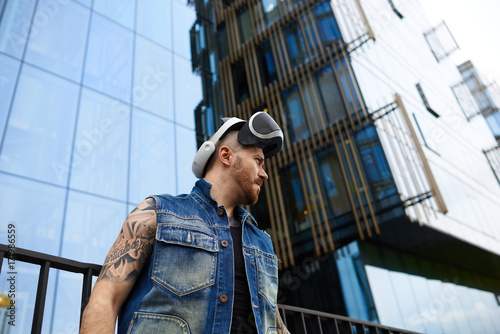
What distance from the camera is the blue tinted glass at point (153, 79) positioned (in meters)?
10.8

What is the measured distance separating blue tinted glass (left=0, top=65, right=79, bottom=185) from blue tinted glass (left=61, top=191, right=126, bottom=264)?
0.64 meters

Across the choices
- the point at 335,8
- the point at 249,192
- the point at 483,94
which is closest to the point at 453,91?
the point at 483,94

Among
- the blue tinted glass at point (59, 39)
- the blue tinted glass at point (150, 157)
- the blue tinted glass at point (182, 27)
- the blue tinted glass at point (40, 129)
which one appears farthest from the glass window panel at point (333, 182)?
the blue tinted glass at point (59, 39)

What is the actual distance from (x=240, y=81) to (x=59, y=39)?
303 inches

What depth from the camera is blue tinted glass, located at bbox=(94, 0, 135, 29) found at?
10906 mm

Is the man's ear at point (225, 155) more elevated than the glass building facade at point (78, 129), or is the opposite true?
the glass building facade at point (78, 129)

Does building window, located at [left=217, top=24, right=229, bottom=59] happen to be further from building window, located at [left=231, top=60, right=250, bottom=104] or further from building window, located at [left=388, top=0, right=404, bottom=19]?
building window, located at [left=388, top=0, right=404, bottom=19]

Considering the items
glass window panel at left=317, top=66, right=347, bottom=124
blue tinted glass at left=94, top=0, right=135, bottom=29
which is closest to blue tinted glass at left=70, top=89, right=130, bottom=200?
Answer: blue tinted glass at left=94, top=0, right=135, bottom=29

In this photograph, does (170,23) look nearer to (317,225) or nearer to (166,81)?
(166,81)

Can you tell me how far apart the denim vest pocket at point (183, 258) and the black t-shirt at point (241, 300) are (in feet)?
0.50

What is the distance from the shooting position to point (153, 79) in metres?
11.3

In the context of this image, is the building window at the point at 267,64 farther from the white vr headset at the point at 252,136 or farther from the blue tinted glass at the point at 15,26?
the white vr headset at the point at 252,136

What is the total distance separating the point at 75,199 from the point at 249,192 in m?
6.90

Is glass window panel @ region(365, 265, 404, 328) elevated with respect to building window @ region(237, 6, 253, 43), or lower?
lower
